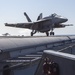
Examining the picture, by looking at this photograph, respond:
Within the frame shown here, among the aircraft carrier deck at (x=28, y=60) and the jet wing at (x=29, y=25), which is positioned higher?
the jet wing at (x=29, y=25)

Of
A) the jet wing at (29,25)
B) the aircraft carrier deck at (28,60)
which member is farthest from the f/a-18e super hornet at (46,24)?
the aircraft carrier deck at (28,60)

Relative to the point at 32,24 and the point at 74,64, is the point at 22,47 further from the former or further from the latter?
the point at 32,24

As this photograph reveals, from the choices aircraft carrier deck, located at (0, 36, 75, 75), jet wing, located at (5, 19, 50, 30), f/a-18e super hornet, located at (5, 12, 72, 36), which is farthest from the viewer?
jet wing, located at (5, 19, 50, 30)

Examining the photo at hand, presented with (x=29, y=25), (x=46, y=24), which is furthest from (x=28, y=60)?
(x=29, y=25)

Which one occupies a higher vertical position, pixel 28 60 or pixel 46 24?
pixel 46 24

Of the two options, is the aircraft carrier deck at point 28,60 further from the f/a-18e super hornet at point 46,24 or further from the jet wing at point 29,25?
the jet wing at point 29,25

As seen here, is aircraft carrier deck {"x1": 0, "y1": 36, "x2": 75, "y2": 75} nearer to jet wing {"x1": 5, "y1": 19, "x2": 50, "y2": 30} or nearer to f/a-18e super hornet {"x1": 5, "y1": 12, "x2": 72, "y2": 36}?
f/a-18e super hornet {"x1": 5, "y1": 12, "x2": 72, "y2": 36}

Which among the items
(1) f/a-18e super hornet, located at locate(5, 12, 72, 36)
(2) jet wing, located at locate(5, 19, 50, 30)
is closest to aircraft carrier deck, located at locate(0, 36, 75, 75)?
(1) f/a-18e super hornet, located at locate(5, 12, 72, 36)

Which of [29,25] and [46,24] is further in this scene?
[29,25]

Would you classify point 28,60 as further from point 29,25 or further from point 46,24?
point 29,25

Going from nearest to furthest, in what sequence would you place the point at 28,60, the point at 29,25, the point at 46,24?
1. the point at 28,60
2. the point at 46,24
3. the point at 29,25

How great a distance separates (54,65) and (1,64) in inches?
173

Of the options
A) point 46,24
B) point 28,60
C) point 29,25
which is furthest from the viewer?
point 29,25

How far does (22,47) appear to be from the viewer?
12.1 meters
